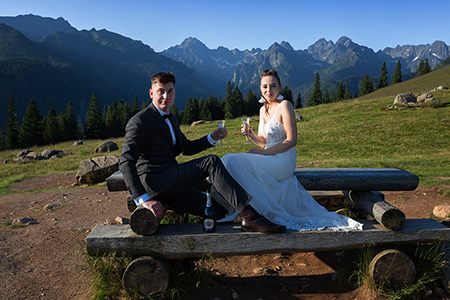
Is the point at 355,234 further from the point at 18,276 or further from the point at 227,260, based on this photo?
the point at 18,276

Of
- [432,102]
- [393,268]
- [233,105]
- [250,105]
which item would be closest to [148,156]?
[393,268]

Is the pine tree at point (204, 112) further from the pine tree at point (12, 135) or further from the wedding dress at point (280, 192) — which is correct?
the wedding dress at point (280, 192)

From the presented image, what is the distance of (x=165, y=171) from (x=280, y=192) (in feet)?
5.97

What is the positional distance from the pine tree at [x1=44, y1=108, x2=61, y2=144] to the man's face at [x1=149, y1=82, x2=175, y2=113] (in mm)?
66388

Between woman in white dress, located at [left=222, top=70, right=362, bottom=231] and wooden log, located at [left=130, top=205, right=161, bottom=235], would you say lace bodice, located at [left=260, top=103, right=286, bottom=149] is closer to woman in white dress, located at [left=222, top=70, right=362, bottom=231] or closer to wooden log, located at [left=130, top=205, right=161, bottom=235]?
woman in white dress, located at [left=222, top=70, right=362, bottom=231]

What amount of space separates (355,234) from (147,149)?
10.2 feet

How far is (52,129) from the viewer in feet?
200

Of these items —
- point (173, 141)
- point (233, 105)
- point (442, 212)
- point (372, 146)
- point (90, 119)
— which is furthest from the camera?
point (233, 105)

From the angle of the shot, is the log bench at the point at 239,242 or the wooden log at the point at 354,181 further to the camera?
the wooden log at the point at 354,181

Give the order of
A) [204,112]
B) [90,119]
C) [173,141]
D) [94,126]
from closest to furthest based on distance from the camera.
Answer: [173,141]
[90,119]
[94,126]
[204,112]

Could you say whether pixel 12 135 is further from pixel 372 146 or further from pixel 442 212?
pixel 442 212

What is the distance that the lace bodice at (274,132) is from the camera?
15.7 feet

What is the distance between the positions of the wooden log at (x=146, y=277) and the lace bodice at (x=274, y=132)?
2.63 m

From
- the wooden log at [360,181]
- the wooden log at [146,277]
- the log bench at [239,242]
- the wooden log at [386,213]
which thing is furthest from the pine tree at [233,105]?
the wooden log at [146,277]
